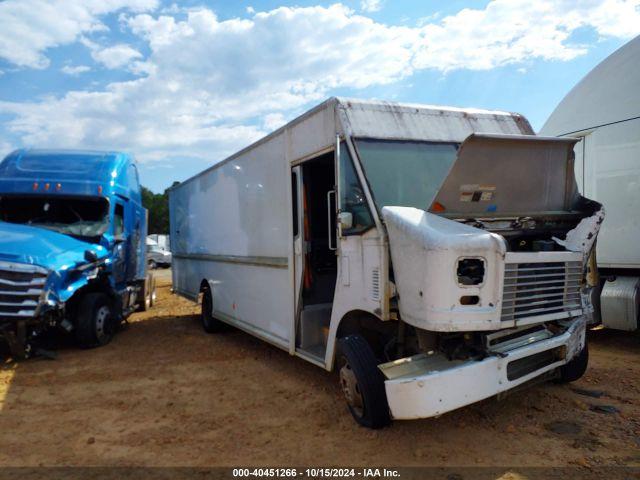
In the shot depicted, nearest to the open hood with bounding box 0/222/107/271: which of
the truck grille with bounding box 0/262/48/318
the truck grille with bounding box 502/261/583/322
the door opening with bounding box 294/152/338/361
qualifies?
the truck grille with bounding box 0/262/48/318

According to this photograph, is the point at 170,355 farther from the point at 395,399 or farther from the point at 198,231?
the point at 395,399

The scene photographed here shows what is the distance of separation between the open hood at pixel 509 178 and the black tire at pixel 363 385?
1.38 metres

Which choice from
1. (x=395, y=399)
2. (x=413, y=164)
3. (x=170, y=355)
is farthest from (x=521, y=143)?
(x=170, y=355)

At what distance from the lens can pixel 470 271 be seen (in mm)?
3799

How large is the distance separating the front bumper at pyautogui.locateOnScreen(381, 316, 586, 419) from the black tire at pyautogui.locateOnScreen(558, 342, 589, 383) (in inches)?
46.5

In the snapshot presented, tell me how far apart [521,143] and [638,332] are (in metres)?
5.31

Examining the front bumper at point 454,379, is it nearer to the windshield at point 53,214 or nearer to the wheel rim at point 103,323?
the wheel rim at point 103,323

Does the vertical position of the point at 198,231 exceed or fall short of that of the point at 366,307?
it exceeds it

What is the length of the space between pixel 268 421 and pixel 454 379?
6.81 ft

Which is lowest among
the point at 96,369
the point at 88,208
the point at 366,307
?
the point at 96,369

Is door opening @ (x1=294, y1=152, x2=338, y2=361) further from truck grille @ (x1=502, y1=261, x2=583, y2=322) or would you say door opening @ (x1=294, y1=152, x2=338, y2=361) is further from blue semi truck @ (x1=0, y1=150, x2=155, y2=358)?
blue semi truck @ (x1=0, y1=150, x2=155, y2=358)

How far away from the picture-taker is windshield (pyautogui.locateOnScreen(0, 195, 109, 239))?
8.84 m

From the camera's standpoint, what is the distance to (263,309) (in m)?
6.85

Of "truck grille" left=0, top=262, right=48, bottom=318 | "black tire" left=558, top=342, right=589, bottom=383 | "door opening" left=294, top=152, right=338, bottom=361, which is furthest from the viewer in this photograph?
"truck grille" left=0, top=262, right=48, bottom=318
